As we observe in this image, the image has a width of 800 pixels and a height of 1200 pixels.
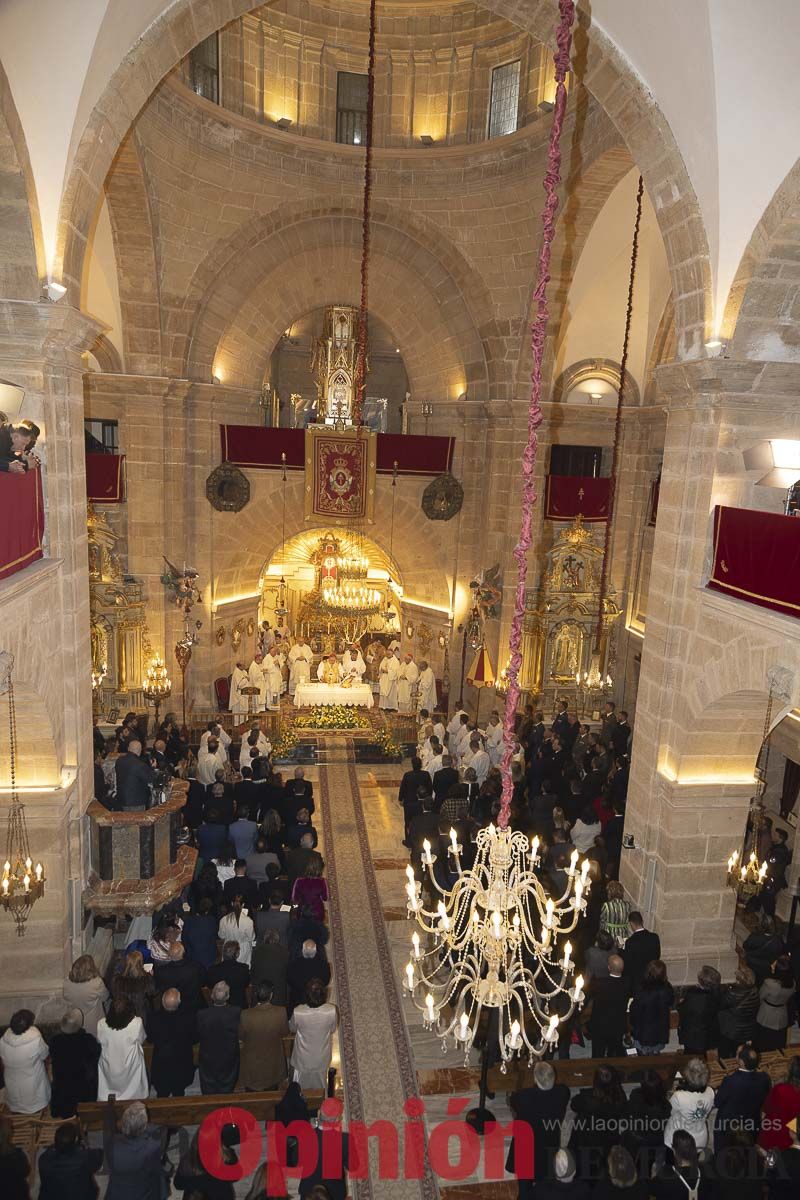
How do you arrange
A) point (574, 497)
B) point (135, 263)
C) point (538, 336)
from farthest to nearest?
1. point (574, 497)
2. point (135, 263)
3. point (538, 336)

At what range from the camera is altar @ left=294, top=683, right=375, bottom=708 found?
1483 cm

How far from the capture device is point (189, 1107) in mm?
6195

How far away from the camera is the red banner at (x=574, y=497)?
15.9 metres

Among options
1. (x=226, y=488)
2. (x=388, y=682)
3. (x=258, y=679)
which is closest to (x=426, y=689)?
(x=388, y=682)

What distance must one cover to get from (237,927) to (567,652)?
→ 1027cm

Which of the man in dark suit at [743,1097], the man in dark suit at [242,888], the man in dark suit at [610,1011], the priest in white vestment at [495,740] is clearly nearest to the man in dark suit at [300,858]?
the man in dark suit at [242,888]

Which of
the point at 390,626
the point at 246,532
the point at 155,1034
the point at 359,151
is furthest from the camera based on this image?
the point at 390,626

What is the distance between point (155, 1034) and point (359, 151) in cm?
1456

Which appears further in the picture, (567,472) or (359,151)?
(567,472)

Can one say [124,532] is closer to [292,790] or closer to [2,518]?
[292,790]

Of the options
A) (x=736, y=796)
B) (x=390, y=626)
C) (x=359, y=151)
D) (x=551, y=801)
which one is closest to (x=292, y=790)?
(x=551, y=801)

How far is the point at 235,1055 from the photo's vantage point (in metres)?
6.65

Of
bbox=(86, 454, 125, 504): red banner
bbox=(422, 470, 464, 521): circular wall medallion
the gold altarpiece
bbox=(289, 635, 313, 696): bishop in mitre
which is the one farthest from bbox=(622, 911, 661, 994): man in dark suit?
bbox=(86, 454, 125, 504): red banner

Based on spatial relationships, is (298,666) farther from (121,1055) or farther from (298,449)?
(121,1055)
